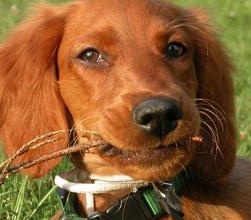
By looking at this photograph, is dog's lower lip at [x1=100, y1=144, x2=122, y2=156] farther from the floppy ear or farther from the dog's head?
the floppy ear

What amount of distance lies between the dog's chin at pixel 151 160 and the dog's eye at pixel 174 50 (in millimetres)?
520

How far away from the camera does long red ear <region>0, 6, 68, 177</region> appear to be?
12.2ft

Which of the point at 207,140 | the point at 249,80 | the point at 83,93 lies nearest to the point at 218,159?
the point at 207,140

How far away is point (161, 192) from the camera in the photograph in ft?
11.3

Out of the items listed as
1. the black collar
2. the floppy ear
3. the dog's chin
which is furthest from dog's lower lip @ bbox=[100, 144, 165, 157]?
the floppy ear

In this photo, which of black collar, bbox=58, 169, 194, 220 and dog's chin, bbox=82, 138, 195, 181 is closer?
dog's chin, bbox=82, 138, 195, 181

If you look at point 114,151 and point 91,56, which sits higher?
point 91,56

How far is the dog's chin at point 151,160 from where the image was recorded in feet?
10.5

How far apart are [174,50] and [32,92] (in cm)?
70

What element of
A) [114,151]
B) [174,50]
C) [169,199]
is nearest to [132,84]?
[114,151]

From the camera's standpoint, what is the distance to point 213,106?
152 inches

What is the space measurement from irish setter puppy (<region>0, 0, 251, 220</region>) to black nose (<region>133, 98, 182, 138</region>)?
0.29ft

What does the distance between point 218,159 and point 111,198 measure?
1.84 ft

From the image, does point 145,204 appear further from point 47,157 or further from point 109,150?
point 47,157
